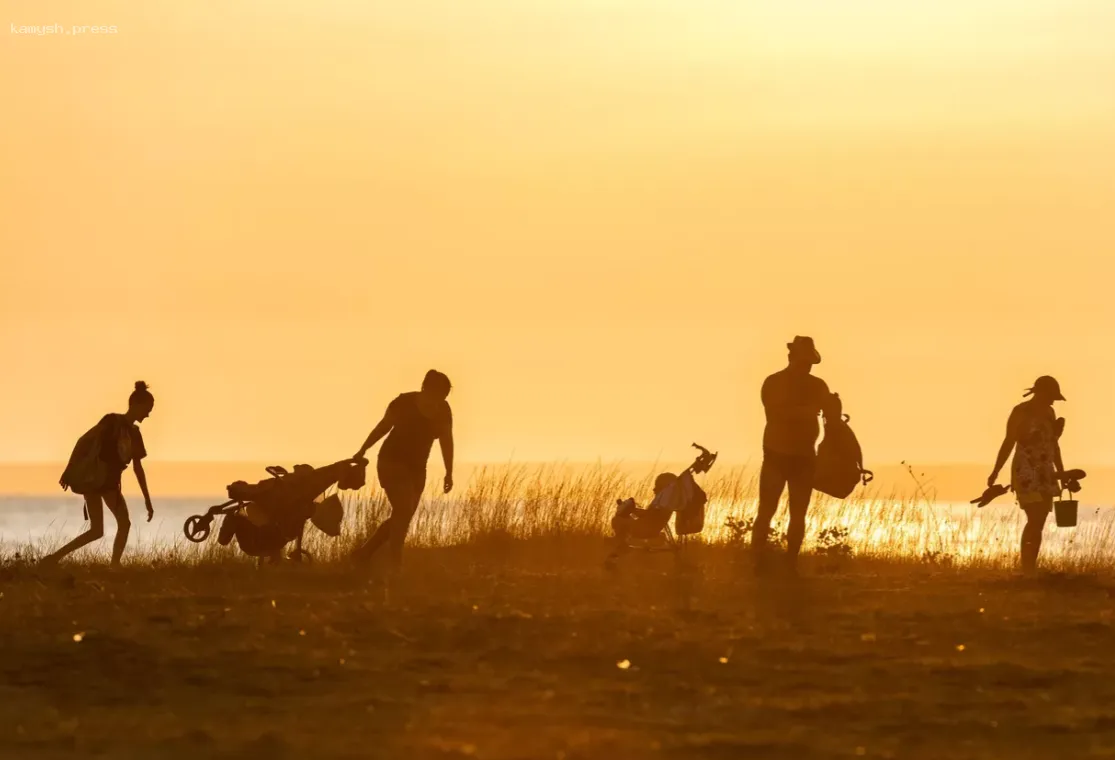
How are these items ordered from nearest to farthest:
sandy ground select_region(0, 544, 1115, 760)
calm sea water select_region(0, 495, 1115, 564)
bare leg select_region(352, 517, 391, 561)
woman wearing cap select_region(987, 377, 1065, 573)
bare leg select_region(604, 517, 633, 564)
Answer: sandy ground select_region(0, 544, 1115, 760), bare leg select_region(352, 517, 391, 561), woman wearing cap select_region(987, 377, 1065, 573), bare leg select_region(604, 517, 633, 564), calm sea water select_region(0, 495, 1115, 564)

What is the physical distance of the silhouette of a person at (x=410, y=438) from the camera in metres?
15.7

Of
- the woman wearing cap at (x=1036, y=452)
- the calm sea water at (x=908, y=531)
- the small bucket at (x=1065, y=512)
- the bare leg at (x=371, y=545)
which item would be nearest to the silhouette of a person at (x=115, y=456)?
the bare leg at (x=371, y=545)

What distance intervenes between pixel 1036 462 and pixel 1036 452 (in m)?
0.09

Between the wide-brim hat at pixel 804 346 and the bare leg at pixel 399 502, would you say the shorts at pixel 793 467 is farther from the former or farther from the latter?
the bare leg at pixel 399 502

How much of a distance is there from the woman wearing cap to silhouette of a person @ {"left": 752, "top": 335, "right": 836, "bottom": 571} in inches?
66.4

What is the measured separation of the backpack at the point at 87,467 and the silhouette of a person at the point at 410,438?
2.39 metres

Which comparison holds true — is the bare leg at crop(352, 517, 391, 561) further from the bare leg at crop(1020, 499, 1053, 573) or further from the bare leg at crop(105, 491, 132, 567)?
the bare leg at crop(1020, 499, 1053, 573)

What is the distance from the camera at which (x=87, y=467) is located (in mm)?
16578

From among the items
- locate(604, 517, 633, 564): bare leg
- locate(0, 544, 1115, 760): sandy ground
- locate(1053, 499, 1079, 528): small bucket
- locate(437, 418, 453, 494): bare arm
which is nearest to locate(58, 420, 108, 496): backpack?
locate(0, 544, 1115, 760): sandy ground

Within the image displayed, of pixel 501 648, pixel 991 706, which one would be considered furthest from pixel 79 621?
pixel 991 706

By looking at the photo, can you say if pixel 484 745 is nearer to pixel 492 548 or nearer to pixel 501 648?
pixel 501 648

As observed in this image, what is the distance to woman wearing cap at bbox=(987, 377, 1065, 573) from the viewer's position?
1700 cm

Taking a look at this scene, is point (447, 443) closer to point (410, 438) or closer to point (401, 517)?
point (410, 438)

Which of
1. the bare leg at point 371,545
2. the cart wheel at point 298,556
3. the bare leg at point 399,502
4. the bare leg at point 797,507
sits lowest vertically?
the cart wheel at point 298,556
